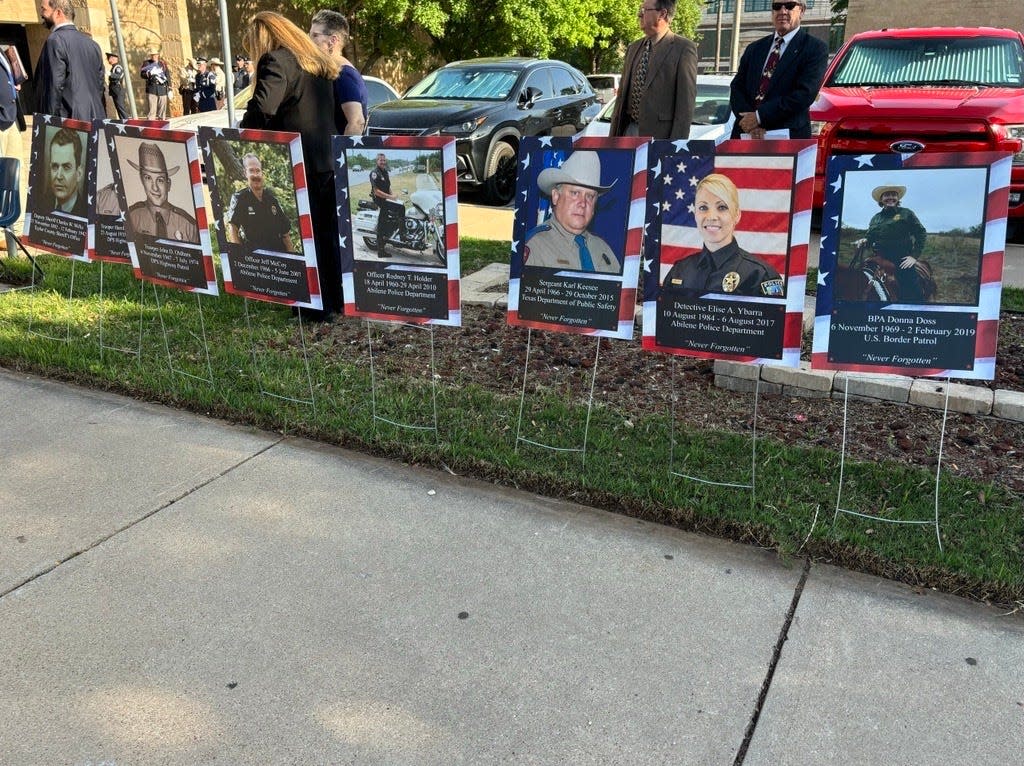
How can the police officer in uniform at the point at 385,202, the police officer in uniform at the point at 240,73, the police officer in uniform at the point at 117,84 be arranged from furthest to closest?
the police officer in uniform at the point at 240,73 → the police officer in uniform at the point at 117,84 → the police officer in uniform at the point at 385,202

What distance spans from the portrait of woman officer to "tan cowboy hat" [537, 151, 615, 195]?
0.44 meters

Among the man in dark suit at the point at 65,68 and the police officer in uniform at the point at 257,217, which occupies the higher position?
Result: the man in dark suit at the point at 65,68

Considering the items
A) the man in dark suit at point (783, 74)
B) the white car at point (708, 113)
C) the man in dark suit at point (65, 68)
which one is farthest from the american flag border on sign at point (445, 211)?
the white car at point (708, 113)

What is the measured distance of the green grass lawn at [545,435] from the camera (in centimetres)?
339

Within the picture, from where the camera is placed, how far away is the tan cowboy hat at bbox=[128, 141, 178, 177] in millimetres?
4723

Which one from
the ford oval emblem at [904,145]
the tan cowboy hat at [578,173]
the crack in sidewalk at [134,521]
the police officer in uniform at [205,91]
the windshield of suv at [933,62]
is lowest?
the crack in sidewalk at [134,521]

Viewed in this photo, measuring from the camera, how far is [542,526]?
143 inches

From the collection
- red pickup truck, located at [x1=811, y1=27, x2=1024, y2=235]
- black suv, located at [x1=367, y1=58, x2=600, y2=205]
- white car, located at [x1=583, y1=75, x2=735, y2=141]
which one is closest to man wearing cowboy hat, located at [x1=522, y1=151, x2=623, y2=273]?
red pickup truck, located at [x1=811, y1=27, x2=1024, y2=235]

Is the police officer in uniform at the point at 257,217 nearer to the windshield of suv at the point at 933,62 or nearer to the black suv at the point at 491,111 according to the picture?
the black suv at the point at 491,111

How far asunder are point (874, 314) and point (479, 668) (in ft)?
6.56

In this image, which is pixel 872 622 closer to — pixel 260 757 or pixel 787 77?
pixel 260 757

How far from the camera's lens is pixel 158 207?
4.85 metres

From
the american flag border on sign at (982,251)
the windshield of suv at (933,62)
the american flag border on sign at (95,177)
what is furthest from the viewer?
the windshield of suv at (933,62)

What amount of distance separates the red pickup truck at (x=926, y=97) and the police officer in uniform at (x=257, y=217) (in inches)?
168
